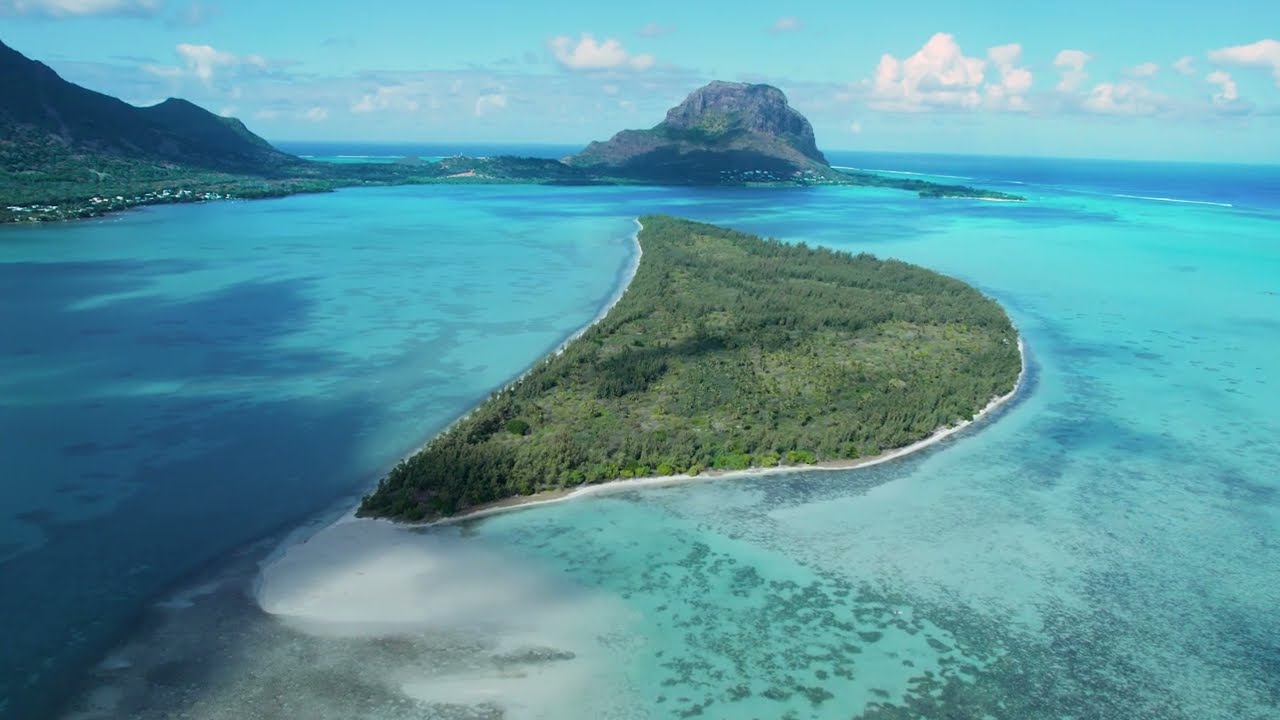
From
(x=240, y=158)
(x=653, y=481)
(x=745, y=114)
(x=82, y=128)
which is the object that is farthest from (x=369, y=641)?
(x=745, y=114)

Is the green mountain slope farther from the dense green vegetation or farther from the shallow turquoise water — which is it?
the dense green vegetation

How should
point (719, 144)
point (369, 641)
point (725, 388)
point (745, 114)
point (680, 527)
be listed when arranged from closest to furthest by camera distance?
point (369, 641)
point (680, 527)
point (725, 388)
point (719, 144)
point (745, 114)

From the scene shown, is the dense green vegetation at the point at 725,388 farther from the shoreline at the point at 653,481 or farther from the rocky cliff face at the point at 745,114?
the rocky cliff face at the point at 745,114

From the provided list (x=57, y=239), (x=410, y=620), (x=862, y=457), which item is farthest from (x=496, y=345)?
(x=57, y=239)

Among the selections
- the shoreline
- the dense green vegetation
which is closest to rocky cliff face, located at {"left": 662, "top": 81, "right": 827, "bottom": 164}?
the dense green vegetation

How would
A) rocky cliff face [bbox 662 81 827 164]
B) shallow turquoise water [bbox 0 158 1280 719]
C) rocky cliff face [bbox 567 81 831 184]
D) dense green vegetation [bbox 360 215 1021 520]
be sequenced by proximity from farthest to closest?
rocky cliff face [bbox 662 81 827 164] → rocky cliff face [bbox 567 81 831 184] → dense green vegetation [bbox 360 215 1021 520] → shallow turquoise water [bbox 0 158 1280 719]

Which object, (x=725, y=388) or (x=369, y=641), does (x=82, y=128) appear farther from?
(x=369, y=641)

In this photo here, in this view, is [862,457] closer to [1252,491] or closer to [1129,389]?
[1252,491]

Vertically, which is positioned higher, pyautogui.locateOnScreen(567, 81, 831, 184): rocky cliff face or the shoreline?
pyautogui.locateOnScreen(567, 81, 831, 184): rocky cliff face
